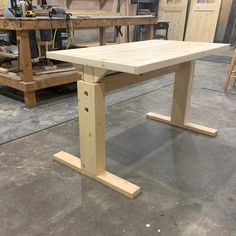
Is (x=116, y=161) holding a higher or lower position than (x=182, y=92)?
lower

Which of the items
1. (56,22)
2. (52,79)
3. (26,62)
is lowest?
(52,79)

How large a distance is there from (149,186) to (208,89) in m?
2.35

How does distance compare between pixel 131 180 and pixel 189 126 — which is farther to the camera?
pixel 189 126

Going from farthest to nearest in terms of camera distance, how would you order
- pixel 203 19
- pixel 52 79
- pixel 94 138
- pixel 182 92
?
1. pixel 203 19
2. pixel 52 79
3. pixel 182 92
4. pixel 94 138

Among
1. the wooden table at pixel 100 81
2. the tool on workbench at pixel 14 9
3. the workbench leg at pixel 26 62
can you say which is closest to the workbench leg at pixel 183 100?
the wooden table at pixel 100 81

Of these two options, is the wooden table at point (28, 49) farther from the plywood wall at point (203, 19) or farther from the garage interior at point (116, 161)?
the plywood wall at point (203, 19)

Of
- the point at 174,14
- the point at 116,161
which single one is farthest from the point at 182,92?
the point at 174,14

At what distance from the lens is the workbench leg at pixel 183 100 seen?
2.16 metres

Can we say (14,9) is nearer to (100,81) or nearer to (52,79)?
(52,79)

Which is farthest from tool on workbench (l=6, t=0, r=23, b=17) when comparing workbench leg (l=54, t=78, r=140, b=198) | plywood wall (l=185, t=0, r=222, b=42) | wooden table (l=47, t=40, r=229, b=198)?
plywood wall (l=185, t=0, r=222, b=42)

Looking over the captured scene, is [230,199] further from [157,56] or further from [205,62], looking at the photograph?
[205,62]

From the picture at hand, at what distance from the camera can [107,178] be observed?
156cm

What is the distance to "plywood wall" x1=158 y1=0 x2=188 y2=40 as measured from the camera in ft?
22.8

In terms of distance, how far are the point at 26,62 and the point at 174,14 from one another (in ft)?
18.9
